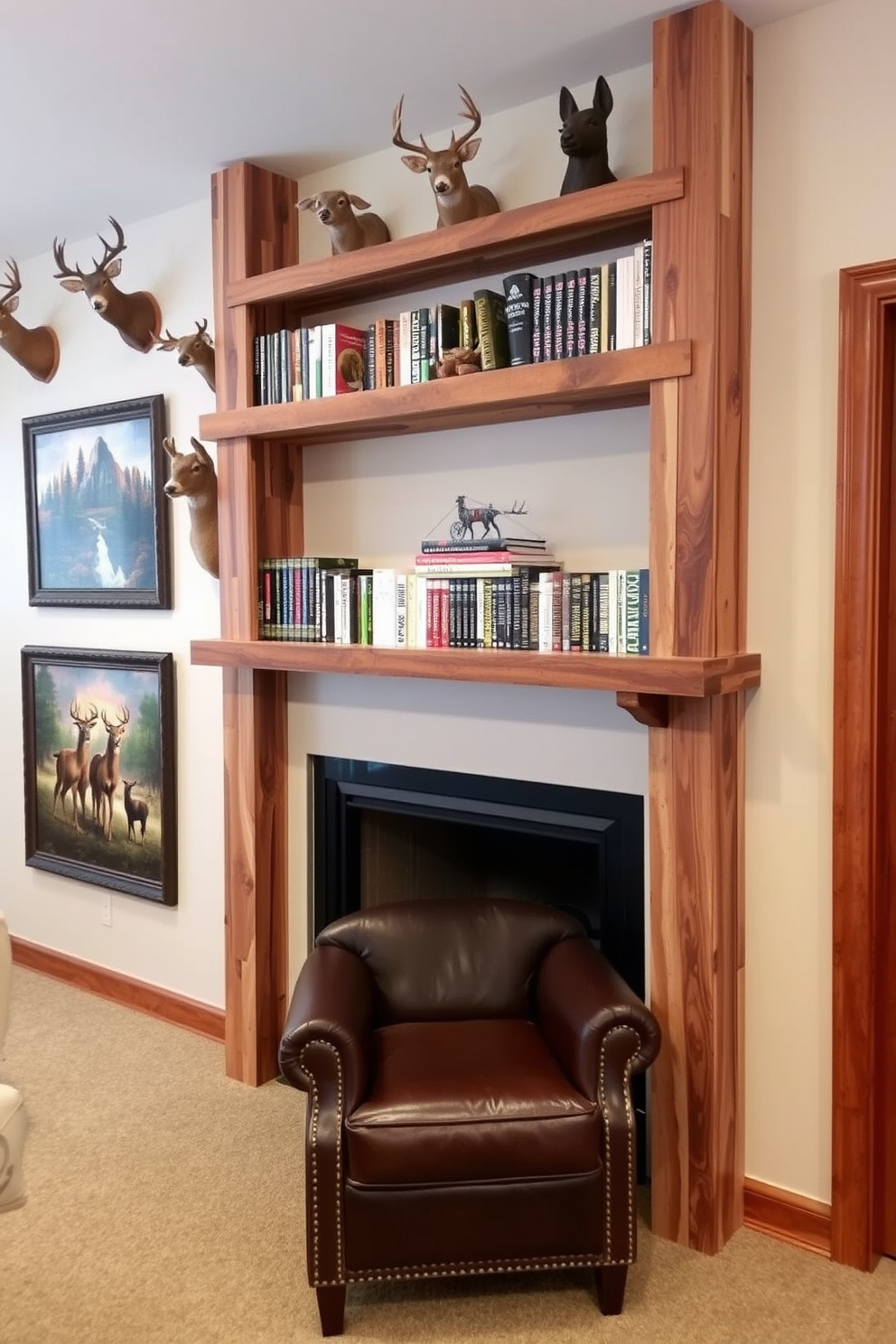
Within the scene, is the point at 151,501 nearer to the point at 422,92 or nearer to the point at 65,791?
the point at 65,791

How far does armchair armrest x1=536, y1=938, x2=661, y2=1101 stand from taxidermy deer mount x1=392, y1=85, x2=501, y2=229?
1766 millimetres

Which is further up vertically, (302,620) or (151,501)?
(151,501)

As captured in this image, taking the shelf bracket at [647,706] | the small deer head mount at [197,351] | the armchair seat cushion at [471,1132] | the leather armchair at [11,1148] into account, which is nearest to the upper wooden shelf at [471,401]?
the small deer head mount at [197,351]

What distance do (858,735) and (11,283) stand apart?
335 centimetres

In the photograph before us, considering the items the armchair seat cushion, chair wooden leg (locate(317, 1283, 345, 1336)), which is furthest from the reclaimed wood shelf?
chair wooden leg (locate(317, 1283, 345, 1336))

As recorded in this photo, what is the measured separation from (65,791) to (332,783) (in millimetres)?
1360

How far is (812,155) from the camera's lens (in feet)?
7.34

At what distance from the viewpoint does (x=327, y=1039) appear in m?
2.13

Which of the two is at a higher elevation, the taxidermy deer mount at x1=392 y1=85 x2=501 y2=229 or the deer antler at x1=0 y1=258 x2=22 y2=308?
the deer antler at x1=0 y1=258 x2=22 y2=308

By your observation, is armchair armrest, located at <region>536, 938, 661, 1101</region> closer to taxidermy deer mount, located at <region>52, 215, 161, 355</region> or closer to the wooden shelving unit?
the wooden shelving unit

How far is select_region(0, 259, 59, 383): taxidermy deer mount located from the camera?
3.80 meters

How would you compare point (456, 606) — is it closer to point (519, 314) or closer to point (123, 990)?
point (519, 314)

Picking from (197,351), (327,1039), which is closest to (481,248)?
(197,351)

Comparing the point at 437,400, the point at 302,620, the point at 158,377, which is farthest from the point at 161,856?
the point at 437,400
